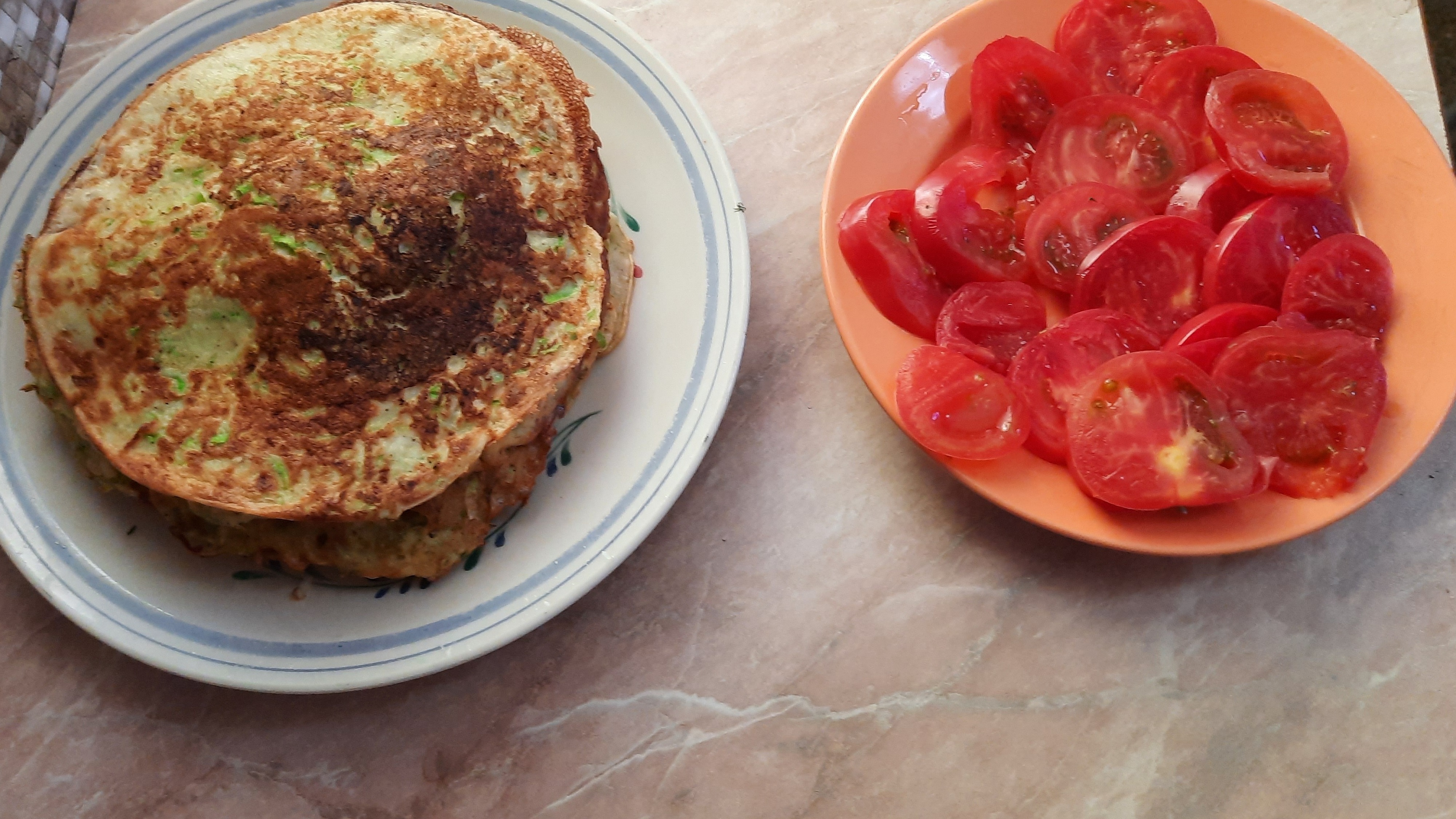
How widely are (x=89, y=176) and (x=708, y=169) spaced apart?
109cm

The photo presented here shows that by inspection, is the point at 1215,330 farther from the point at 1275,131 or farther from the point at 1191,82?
the point at 1191,82

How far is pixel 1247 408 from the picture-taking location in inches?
62.4

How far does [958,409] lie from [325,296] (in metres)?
1.10

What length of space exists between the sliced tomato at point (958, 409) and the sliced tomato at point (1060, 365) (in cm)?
4

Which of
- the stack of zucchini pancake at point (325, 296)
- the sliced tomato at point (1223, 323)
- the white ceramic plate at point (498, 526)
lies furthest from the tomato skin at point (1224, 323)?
the stack of zucchini pancake at point (325, 296)

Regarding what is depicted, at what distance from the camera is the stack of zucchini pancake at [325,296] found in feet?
4.67

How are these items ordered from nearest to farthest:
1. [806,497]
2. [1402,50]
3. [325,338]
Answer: [325,338] < [806,497] < [1402,50]

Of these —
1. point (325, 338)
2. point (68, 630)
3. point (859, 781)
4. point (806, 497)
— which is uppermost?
point (325, 338)

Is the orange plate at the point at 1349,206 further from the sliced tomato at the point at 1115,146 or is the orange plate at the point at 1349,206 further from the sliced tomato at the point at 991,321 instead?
the sliced tomato at the point at 1115,146

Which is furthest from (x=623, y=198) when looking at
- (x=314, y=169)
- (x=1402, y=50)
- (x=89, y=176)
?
(x=1402, y=50)

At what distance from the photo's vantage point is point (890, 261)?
165 cm

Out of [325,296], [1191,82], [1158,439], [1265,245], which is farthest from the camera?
[1191,82]

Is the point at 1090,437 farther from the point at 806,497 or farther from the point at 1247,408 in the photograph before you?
the point at 806,497

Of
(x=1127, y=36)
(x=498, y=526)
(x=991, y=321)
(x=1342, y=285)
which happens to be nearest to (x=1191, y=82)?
(x=1127, y=36)
